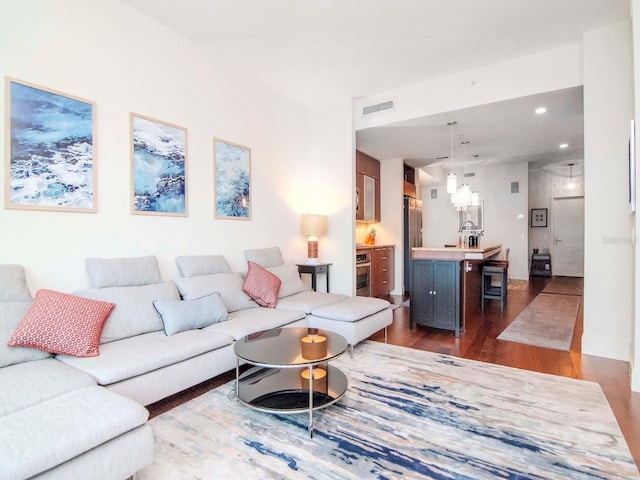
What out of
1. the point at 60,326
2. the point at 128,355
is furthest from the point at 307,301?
the point at 60,326

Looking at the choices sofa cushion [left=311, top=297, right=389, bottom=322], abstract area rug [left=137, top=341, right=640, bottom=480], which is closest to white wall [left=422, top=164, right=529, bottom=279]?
sofa cushion [left=311, top=297, right=389, bottom=322]

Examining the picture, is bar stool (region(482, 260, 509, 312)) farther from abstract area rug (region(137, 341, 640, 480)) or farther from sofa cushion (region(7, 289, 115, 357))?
sofa cushion (region(7, 289, 115, 357))

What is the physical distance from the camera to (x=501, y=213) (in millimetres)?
8414

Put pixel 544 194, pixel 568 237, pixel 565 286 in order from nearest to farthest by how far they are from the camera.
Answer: pixel 565 286
pixel 568 237
pixel 544 194

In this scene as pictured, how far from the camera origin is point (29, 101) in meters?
2.34

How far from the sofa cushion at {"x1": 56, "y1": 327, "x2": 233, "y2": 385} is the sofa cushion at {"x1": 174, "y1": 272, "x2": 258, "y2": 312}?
496mm

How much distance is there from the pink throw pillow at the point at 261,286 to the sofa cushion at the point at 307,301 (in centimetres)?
13

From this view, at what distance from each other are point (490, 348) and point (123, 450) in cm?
321

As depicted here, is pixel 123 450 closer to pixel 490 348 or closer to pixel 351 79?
pixel 490 348

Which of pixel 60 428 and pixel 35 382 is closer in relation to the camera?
pixel 60 428

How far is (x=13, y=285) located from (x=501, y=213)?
903 cm

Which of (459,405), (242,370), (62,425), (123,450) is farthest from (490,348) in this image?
(62,425)

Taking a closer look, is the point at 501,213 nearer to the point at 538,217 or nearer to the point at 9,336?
the point at 538,217

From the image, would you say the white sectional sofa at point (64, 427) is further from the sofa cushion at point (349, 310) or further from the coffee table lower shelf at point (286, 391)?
the sofa cushion at point (349, 310)
